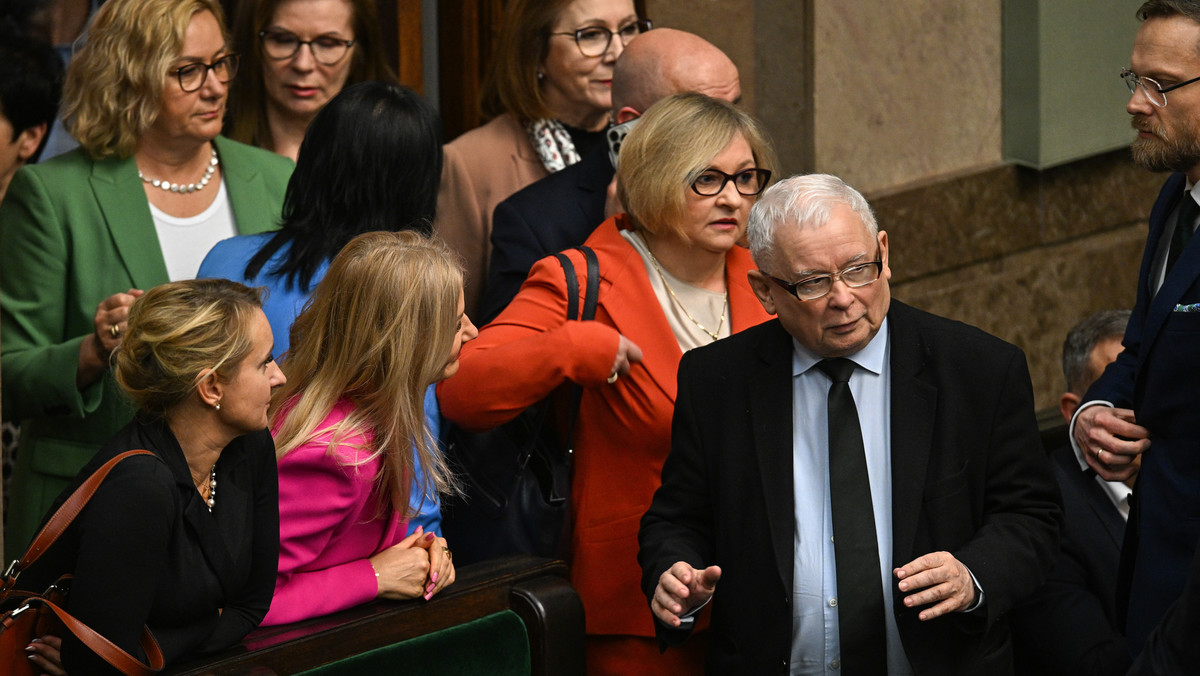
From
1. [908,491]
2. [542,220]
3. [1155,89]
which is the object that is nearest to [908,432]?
[908,491]

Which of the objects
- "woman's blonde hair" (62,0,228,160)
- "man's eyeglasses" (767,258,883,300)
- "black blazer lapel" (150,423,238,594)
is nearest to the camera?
"black blazer lapel" (150,423,238,594)

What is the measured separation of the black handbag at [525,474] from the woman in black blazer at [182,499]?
80cm

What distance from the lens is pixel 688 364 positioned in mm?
3277

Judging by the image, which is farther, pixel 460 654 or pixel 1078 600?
pixel 1078 600

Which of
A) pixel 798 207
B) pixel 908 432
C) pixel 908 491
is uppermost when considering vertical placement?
pixel 798 207

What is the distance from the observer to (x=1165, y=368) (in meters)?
3.10

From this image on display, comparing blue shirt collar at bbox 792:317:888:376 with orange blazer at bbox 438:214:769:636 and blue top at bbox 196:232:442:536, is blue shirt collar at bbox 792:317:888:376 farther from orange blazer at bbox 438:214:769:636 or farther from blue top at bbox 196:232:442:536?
blue top at bbox 196:232:442:536

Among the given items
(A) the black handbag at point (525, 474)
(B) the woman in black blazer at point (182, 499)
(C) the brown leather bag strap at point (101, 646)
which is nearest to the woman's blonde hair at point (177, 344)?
(B) the woman in black blazer at point (182, 499)

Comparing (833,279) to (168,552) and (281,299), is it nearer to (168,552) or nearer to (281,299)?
(281,299)

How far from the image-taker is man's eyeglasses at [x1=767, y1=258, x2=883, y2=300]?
3.05 metres

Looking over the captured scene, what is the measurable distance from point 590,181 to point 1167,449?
173 cm

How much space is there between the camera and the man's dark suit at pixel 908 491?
300 cm

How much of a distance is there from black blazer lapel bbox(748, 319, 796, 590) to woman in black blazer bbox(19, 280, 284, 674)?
1003 millimetres

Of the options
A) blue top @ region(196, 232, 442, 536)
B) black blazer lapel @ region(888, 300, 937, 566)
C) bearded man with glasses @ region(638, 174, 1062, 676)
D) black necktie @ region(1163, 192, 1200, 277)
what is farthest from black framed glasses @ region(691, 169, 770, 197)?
black necktie @ region(1163, 192, 1200, 277)
